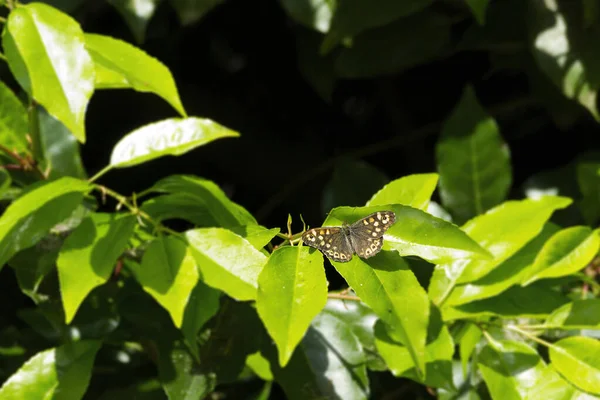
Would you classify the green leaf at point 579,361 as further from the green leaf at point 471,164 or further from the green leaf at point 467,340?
the green leaf at point 471,164

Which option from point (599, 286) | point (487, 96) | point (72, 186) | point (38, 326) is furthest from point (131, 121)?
point (599, 286)

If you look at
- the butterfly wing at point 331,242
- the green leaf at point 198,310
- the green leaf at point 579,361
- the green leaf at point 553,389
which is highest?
the butterfly wing at point 331,242

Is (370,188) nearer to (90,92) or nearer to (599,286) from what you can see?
(599,286)

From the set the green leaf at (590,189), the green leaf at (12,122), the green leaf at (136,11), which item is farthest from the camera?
the green leaf at (590,189)

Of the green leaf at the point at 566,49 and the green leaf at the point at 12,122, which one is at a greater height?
the green leaf at the point at 12,122

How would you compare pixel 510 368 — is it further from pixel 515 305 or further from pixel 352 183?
pixel 352 183

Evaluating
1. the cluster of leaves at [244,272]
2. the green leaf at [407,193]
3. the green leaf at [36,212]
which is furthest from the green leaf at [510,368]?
the green leaf at [36,212]

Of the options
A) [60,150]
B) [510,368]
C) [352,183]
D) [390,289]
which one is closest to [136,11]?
[60,150]
